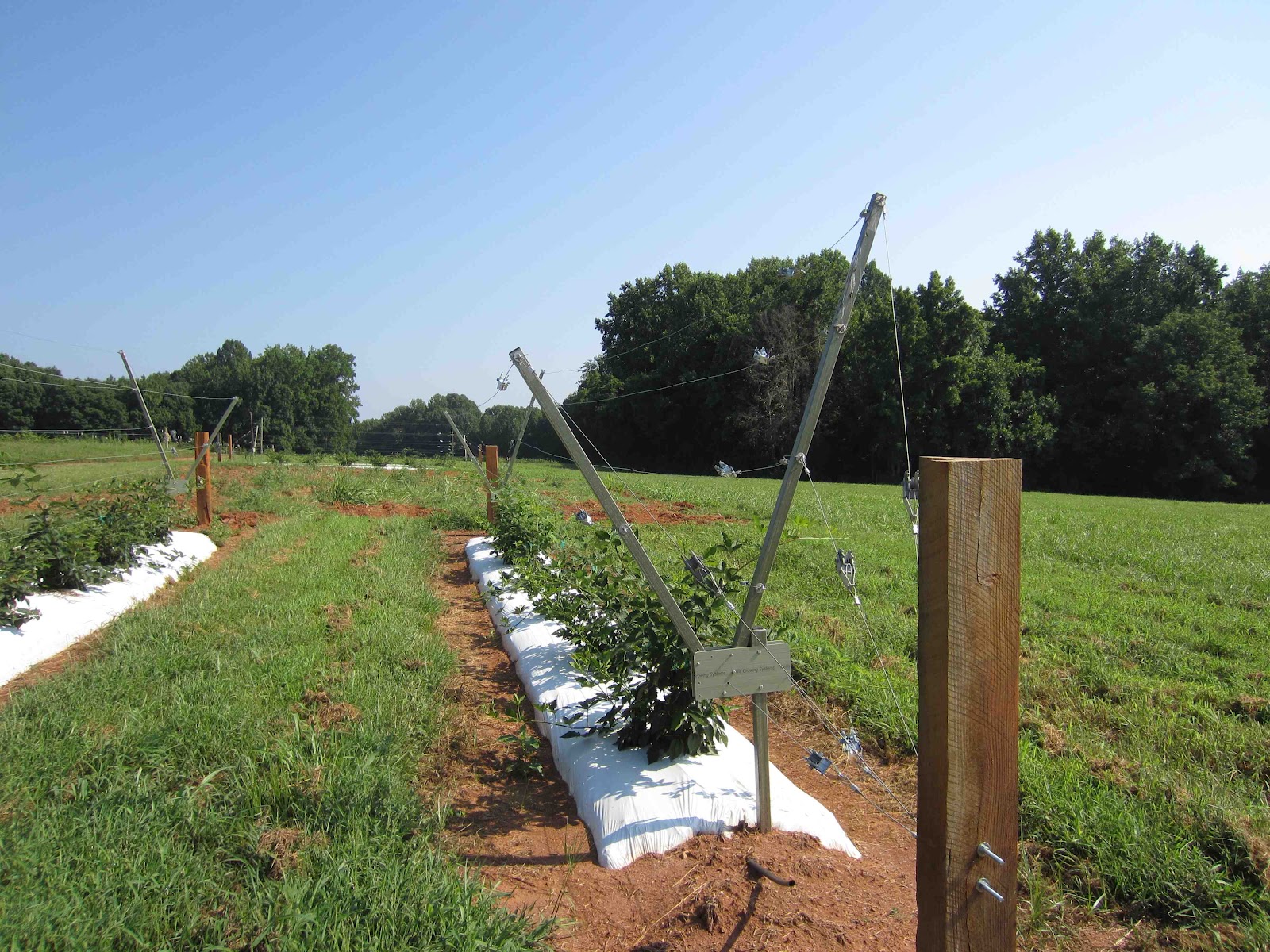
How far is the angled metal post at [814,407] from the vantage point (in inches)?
105

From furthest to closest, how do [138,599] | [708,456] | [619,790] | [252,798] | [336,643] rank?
[708,456], [138,599], [336,643], [619,790], [252,798]

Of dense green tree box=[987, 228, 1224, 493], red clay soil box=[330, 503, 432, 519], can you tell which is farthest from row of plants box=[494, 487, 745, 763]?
dense green tree box=[987, 228, 1224, 493]

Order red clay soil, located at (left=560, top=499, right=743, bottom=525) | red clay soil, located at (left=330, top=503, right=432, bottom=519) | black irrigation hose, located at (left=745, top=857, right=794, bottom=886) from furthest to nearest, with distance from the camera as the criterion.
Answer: red clay soil, located at (left=330, top=503, right=432, bottom=519) → red clay soil, located at (left=560, top=499, right=743, bottom=525) → black irrigation hose, located at (left=745, top=857, right=794, bottom=886)

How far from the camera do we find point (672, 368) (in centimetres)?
2573

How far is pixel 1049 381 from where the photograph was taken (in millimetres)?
37375

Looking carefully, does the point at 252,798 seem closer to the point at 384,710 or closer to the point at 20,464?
the point at 384,710

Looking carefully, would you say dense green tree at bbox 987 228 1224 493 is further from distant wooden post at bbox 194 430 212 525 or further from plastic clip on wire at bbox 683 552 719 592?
plastic clip on wire at bbox 683 552 719 592

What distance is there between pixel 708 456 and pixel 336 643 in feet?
64.8

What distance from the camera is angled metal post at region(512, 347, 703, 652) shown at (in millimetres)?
3035

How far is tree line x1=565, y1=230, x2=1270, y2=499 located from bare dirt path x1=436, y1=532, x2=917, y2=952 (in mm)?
21293

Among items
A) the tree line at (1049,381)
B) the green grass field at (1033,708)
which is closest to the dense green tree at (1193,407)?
the tree line at (1049,381)

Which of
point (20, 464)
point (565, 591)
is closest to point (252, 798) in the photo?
point (565, 591)

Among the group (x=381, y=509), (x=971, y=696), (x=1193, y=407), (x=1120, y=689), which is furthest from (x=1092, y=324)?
(x=971, y=696)

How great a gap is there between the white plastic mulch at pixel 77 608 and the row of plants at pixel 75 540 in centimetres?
11
